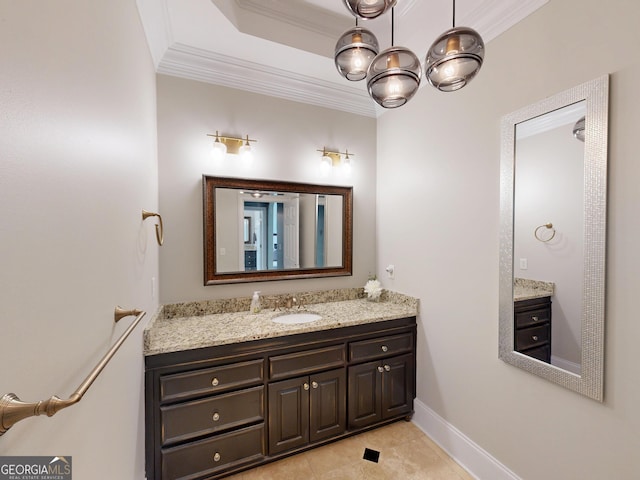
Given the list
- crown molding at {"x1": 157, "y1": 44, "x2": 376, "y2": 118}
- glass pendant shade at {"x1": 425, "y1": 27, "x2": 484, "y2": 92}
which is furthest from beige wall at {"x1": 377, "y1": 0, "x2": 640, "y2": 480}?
glass pendant shade at {"x1": 425, "y1": 27, "x2": 484, "y2": 92}

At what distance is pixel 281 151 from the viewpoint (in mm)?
2441

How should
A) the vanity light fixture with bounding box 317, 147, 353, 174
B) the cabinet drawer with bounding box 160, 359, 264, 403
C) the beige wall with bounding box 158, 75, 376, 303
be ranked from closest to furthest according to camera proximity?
1. the cabinet drawer with bounding box 160, 359, 264, 403
2. the beige wall with bounding box 158, 75, 376, 303
3. the vanity light fixture with bounding box 317, 147, 353, 174

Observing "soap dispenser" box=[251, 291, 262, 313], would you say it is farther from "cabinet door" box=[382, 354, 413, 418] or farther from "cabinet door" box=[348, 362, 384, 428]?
"cabinet door" box=[382, 354, 413, 418]

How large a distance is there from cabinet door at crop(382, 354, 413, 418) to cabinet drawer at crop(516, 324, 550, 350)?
926 mm

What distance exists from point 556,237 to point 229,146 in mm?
2218

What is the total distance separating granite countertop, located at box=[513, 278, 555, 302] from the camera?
4.85 ft

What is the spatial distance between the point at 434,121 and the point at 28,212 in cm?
233

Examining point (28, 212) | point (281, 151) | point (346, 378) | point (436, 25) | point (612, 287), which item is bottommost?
point (346, 378)

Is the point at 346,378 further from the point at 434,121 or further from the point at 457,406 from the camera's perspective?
the point at 434,121

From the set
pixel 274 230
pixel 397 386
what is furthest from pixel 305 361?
pixel 274 230

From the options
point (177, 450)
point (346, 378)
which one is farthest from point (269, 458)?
point (346, 378)

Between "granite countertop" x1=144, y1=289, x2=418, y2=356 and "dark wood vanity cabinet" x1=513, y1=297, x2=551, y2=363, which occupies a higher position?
"dark wood vanity cabinet" x1=513, y1=297, x2=551, y2=363

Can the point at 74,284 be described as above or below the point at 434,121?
below

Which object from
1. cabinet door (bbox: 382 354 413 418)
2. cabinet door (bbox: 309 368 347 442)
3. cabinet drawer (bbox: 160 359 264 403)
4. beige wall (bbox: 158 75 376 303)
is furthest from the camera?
cabinet door (bbox: 382 354 413 418)
